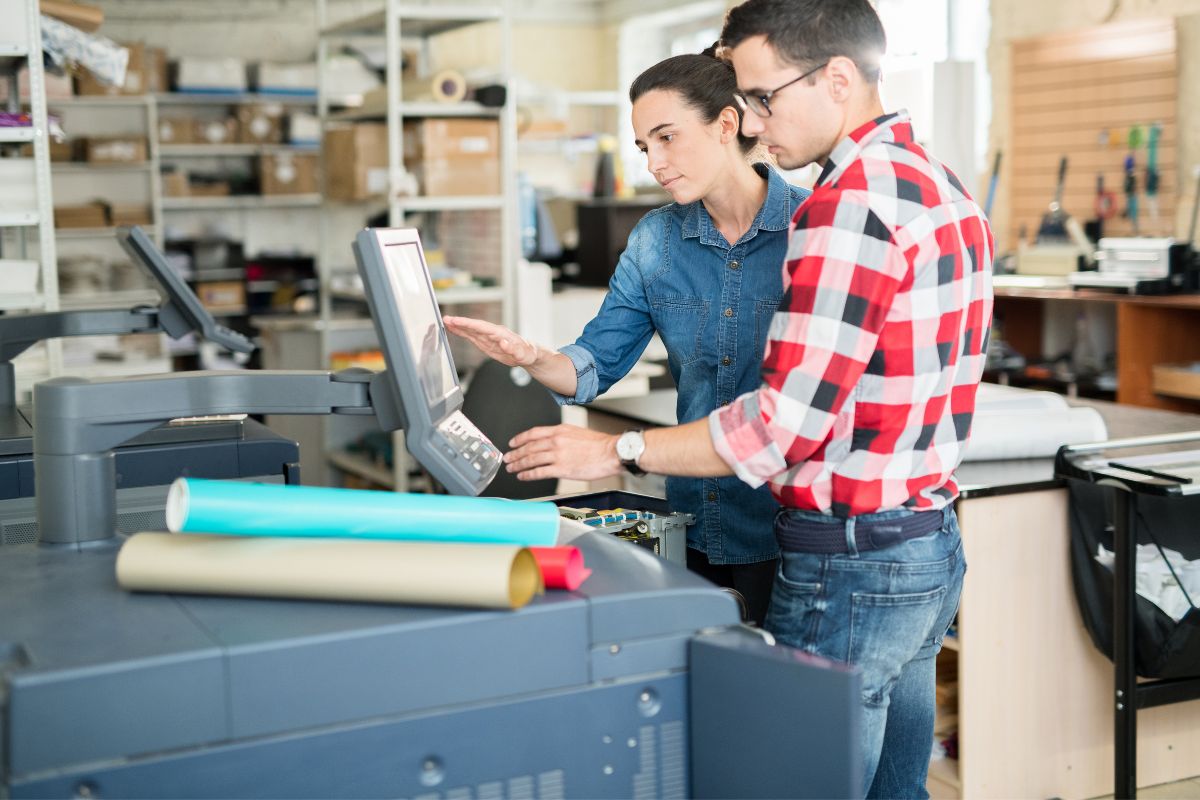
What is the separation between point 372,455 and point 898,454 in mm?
4326

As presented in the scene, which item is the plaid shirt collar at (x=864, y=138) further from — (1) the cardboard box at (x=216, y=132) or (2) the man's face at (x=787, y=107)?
(1) the cardboard box at (x=216, y=132)

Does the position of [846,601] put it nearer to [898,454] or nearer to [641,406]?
[898,454]

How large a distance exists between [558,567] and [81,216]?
24.4 feet

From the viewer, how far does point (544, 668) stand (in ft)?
3.65

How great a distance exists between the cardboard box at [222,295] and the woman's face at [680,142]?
24.0ft

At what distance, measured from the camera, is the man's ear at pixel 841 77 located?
1441mm


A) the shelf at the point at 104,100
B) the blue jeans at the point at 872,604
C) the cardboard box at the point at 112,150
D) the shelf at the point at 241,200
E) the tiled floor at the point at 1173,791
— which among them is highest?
the shelf at the point at 104,100

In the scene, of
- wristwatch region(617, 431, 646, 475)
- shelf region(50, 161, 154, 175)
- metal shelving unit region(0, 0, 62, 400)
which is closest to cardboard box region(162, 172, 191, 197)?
shelf region(50, 161, 154, 175)

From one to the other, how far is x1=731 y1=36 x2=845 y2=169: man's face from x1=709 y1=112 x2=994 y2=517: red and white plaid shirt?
0.04 m

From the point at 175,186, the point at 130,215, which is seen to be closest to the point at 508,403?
the point at 130,215

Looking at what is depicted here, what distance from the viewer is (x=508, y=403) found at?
12.3 feet

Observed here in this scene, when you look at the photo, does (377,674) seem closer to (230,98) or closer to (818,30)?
(818,30)

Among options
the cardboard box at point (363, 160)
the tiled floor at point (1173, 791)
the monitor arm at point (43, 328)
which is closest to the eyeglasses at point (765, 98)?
the monitor arm at point (43, 328)

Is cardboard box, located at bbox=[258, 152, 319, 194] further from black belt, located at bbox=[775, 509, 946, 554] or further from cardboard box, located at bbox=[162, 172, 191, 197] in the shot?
Result: black belt, located at bbox=[775, 509, 946, 554]
